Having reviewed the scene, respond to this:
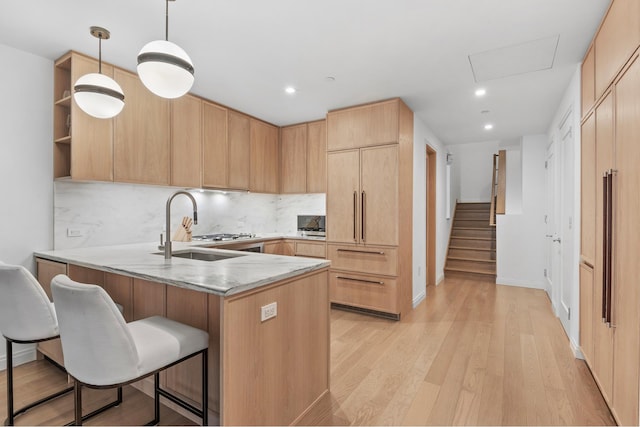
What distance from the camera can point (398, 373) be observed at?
241cm

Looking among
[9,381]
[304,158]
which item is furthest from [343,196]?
[9,381]

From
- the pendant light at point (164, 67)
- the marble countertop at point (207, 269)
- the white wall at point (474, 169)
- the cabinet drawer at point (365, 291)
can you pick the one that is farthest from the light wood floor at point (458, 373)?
the white wall at point (474, 169)

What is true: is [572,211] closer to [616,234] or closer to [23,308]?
[616,234]

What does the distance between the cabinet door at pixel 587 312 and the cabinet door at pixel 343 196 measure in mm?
2095

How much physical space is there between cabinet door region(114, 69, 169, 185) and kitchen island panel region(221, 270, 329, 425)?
2.16 meters

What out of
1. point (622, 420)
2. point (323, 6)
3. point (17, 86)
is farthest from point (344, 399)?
point (17, 86)

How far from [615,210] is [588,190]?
28.2 inches

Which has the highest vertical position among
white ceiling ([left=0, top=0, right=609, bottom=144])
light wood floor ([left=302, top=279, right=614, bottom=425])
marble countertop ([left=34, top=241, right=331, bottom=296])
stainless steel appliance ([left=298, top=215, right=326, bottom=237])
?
white ceiling ([left=0, top=0, right=609, bottom=144])

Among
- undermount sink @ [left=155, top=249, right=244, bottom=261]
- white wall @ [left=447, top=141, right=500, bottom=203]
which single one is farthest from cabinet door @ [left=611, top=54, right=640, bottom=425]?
white wall @ [left=447, top=141, right=500, bottom=203]

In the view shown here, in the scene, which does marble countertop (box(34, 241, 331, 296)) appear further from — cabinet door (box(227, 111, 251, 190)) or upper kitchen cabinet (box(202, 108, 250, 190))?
cabinet door (box(227, 111, 251, 190))

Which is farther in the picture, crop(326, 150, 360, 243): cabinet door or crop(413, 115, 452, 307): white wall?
crop(413, 115, 452, 307): white wall

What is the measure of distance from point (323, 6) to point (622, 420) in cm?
290

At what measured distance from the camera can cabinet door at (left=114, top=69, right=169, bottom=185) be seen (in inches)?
113

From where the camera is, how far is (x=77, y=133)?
8.51 ft
